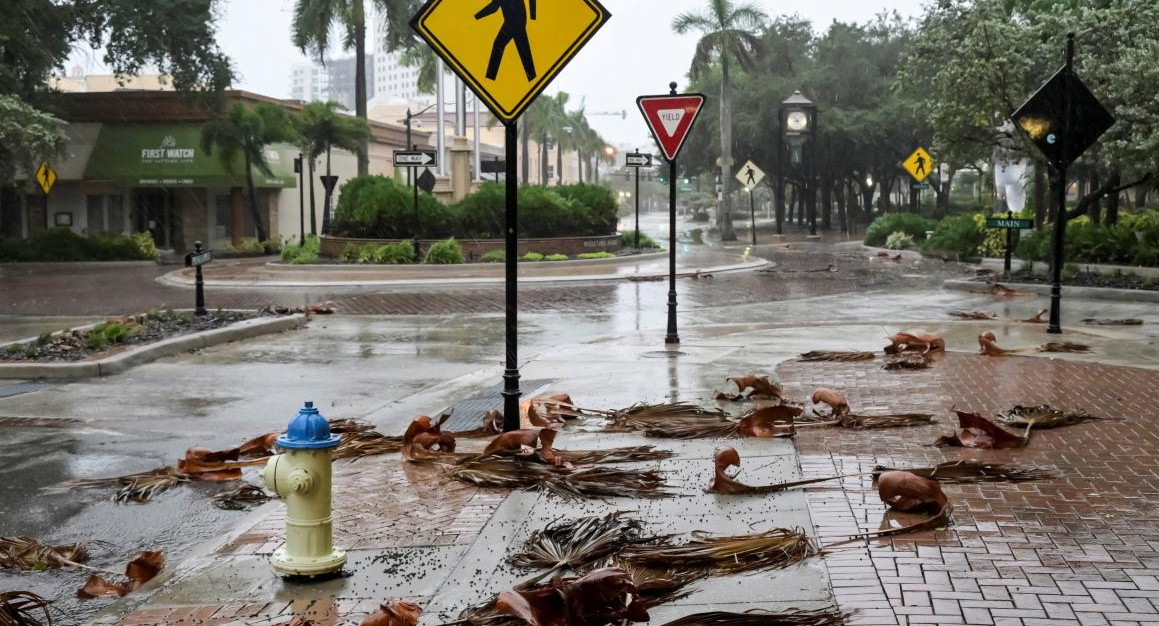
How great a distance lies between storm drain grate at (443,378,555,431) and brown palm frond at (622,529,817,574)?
3.90 meters

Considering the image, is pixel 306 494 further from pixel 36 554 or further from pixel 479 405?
pixel 479 405

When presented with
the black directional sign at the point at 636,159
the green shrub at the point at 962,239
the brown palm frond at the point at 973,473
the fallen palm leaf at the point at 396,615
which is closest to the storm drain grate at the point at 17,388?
the fallen palm leaf at the point at 396,615

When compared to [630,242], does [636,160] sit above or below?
above

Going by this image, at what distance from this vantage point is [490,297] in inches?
913

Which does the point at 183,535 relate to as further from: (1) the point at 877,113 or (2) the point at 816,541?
(1) the point at 877,113

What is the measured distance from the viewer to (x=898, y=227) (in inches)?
1656

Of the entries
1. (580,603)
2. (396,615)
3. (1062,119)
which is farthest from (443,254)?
(580,603)

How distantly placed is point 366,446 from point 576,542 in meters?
3.05

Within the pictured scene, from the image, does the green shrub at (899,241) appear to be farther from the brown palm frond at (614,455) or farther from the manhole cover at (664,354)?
the brown palm frond at (614,455)

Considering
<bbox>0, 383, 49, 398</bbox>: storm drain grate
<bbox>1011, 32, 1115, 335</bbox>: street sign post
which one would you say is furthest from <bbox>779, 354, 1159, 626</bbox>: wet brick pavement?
<bbox>0, 383, 49, 398</bbox>: storm drain grate

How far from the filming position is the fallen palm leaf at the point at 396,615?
4.47 metres

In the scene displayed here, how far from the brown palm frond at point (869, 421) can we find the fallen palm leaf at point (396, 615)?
14.0 ft

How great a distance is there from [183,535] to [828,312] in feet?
46.3

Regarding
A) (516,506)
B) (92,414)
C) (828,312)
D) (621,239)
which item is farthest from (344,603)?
(621,239)
